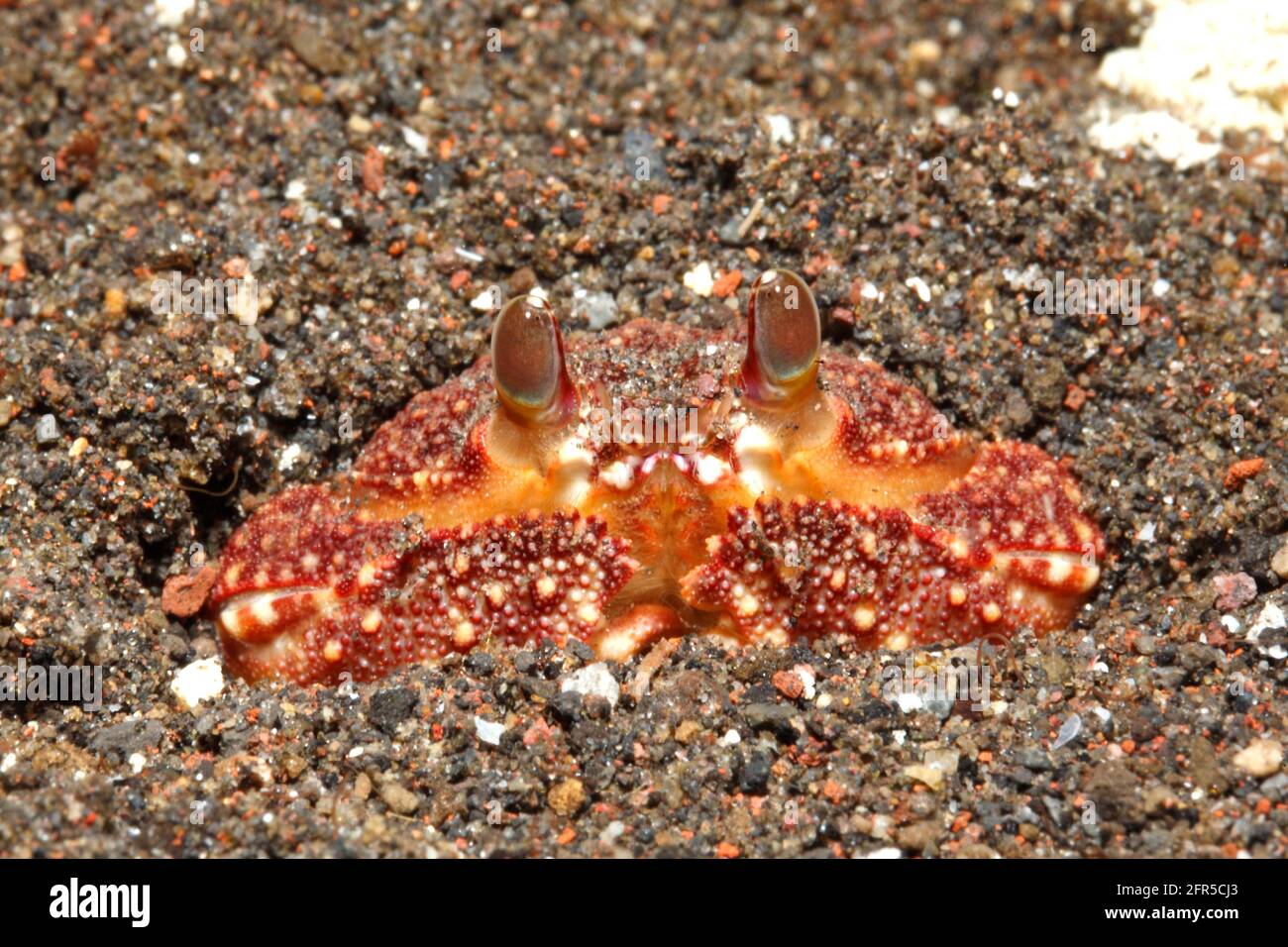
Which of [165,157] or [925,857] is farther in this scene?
[165,157]

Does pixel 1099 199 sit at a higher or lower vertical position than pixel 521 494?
higher

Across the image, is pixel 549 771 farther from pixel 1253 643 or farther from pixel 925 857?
pixel 1253 643
